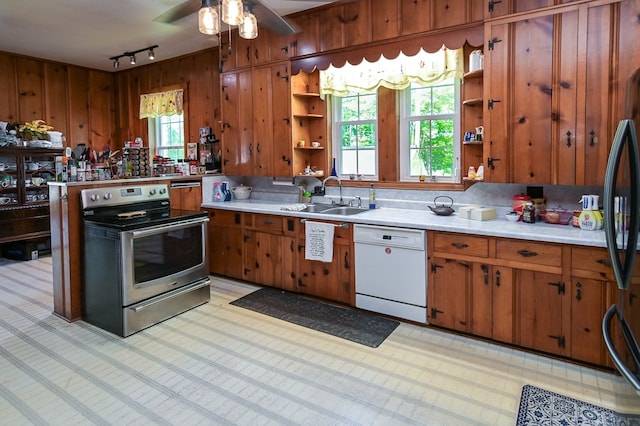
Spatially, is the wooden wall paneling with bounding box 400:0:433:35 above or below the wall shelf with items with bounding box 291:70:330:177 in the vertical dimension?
above

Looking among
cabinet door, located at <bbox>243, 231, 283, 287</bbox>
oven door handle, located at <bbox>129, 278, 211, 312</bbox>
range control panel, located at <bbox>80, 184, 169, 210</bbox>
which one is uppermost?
range control panel, located at <bbox>80, 184, 169, 210</bbox>

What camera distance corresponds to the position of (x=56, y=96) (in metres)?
6.08

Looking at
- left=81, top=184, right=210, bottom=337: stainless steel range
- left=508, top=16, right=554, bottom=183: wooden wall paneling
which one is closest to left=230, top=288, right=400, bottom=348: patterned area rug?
left=81, top=184, right=210, bottom=337: stainless steel range

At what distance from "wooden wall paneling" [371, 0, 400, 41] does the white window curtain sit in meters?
0.19

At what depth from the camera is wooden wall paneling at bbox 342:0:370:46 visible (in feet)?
11.8

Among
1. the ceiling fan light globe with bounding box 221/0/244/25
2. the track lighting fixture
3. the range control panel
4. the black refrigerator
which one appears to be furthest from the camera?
the track lighting fixture

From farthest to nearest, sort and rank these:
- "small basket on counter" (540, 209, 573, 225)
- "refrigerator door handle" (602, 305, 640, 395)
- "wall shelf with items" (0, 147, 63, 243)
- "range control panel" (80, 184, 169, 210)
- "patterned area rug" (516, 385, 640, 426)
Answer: "wall shelf with items" (0, 147, 63, 243) < "range control panel" (80, 184, 169, 210) < "small basket on counter" (540, 209, 573, 225) < "patterned area rug" (516, 385, 640, 426) < "refrigerator door handle" (602, 305, 640, 395)

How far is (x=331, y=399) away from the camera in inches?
91.6

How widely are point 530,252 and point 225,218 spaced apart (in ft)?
9.83

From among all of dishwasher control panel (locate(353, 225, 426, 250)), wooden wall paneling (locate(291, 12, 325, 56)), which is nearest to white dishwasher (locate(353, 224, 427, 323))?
dishwasher control panel (locate(353, 225, 426, 250))

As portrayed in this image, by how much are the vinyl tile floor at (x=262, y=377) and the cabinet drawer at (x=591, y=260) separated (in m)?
0.65

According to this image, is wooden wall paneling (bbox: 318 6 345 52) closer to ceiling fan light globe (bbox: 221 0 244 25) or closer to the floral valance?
ceiling fan light globe (bbox: 221 0 244 25)

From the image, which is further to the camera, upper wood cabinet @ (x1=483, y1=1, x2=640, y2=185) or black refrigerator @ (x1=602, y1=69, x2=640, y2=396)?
upper wood cabinet @ (x1=483, y1=1, x2=640, y2=185)

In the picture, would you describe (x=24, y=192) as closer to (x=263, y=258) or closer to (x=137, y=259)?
(x=137, y=259)
